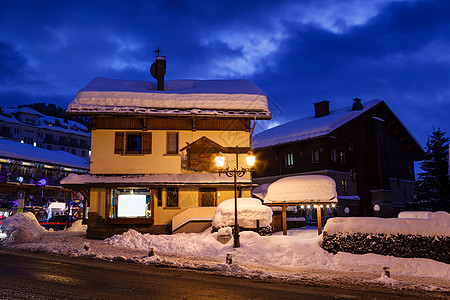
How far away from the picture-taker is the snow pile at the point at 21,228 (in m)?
21.8

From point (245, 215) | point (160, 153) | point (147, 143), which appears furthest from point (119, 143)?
point (245, 215)

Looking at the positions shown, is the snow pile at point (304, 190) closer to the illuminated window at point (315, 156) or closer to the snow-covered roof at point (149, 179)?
the snow-covered roof at point (149, 179)

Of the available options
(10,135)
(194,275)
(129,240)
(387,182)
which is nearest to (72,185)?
(129,240)

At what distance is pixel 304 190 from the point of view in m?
18.8

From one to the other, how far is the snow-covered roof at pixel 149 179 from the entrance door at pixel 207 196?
0.96m

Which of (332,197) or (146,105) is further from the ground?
(146,105)

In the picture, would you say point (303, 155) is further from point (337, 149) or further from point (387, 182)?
point (387, 182)

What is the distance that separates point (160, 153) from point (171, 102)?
358 centimetres

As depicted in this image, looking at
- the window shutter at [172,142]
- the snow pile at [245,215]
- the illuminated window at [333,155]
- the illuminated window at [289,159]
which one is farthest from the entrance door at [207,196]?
the illuminated window at [333,155]

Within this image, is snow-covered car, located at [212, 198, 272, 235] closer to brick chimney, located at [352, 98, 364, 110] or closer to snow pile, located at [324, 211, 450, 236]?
snow pile, located at [324, 211, 450, 236]

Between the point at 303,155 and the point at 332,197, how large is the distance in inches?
769

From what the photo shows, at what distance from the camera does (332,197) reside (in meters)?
18.1

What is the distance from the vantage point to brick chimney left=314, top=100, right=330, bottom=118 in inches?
1647

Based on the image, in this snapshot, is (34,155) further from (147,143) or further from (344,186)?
(344,186)
